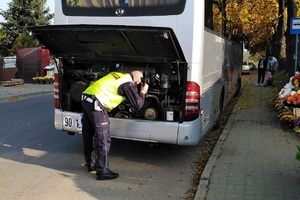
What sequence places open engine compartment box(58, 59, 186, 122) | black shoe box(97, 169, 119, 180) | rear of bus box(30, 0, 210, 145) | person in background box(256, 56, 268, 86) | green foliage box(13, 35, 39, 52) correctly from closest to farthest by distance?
1. black shoe box(97, 169, 119, 180)
2. rear of bus box(30, 0, 210, 145)
3. open engine compartment box(58, 59, 186, 122)
4. person in background box(256, 56, 268, 86)
5. green foliage box(13, 35, 39, 52)

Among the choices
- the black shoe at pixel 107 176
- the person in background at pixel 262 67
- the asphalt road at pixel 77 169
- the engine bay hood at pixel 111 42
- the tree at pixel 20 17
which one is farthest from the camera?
the tree at pixel 20 17

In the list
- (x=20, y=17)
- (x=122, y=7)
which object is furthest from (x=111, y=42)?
(x=20, y=17)

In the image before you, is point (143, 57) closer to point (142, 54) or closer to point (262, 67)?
point (142, 54)

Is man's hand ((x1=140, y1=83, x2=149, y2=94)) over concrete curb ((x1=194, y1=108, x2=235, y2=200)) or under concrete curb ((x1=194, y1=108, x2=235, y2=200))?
over

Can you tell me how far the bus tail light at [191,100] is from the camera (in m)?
5.49

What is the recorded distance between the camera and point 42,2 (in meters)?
36.2

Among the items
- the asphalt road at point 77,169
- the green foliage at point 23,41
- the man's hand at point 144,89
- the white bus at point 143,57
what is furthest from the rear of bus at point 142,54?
the green foliage at point 23,41

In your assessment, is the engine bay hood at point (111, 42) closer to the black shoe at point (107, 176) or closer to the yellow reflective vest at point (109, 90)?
the yellow reflective vest at point (109, 90)

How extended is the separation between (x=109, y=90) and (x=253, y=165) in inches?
99.1

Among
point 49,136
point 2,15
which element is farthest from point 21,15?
point 49,136

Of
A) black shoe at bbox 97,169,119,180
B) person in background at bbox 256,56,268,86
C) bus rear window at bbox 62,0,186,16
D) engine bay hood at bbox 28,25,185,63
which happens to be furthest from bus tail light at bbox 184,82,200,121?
person in background at bbox 256,56,268,86

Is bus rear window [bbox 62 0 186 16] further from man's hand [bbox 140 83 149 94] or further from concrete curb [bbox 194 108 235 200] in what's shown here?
concrete curb [bbox 194 108 235 200]

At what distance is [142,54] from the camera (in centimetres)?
560

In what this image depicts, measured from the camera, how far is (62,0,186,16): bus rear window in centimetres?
547
